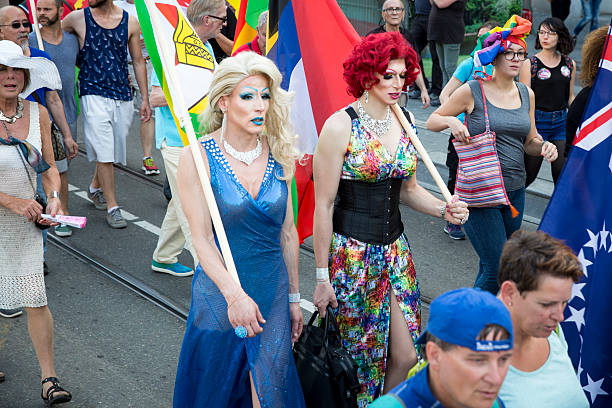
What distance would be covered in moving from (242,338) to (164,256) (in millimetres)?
3107

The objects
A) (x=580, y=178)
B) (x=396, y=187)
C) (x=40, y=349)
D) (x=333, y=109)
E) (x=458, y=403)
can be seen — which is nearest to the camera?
(x=458, y=403)

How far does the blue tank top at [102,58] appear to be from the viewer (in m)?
7.83

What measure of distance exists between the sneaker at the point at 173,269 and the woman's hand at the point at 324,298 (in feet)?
9.04

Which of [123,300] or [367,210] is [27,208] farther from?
[367,210]

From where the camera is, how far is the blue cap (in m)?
2.21

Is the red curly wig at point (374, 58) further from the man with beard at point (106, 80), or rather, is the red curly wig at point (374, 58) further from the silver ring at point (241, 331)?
the man with beard at point (106, 80)

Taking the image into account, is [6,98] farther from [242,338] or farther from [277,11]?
[242,338]

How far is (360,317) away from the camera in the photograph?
418cm

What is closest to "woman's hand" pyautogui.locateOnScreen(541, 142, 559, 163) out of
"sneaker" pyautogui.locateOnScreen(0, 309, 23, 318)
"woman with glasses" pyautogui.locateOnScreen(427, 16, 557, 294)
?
"woman with glasses" pyautogui.locateOnScreen(427, 16, 557, 294)

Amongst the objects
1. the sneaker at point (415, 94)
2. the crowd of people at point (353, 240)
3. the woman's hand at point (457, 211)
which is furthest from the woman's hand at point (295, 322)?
the sneaker at point (415, 94)

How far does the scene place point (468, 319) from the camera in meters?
2.21

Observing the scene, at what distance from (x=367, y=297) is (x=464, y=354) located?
196 cm

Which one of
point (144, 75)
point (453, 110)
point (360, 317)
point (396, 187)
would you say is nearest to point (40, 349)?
point (360, 317)

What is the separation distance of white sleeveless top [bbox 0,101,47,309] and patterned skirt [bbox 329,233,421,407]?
1757 millimetres
